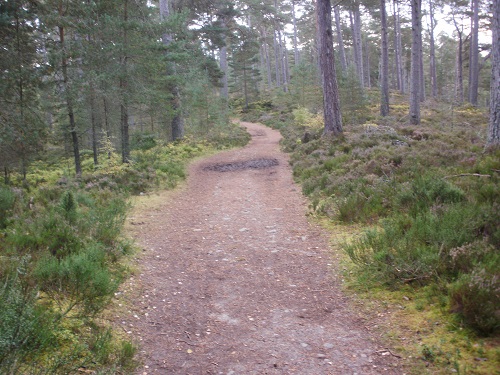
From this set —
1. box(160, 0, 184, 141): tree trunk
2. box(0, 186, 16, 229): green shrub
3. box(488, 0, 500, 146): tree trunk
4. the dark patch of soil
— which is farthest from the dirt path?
box(160, 0, 184, 141): tree trunk

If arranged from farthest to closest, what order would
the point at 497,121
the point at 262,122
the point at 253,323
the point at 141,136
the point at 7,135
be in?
the point at 262,122 < the point at 141,136 < the point at 7,135 < the point at 497,121 < the point at 253,323

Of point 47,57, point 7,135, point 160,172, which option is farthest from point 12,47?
point 160,172

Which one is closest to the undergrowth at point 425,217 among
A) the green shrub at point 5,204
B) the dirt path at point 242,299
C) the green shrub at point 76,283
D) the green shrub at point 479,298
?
the green shrub at point 479,298

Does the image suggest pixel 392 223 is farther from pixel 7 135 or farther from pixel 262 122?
pixel 262 122

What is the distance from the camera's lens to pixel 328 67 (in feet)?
45.6

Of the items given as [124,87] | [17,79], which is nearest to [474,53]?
[124,87]

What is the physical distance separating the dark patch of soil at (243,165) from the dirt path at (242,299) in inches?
206

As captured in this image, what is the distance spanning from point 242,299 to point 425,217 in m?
2.93

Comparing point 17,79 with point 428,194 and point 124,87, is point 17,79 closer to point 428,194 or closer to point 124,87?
point 124,87

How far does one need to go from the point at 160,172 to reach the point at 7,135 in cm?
424

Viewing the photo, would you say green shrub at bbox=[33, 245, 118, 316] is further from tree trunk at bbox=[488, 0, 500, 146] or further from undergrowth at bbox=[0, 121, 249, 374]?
tree trunk at bbox=[488, 0, 500, 146]

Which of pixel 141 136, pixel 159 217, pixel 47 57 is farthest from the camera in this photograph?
pixel 141 136

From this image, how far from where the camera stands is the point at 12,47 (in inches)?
399

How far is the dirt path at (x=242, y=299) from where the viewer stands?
3.40 meters
